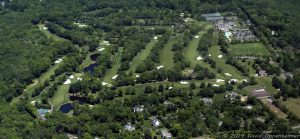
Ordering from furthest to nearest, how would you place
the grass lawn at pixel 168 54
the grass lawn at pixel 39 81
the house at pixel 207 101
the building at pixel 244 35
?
the building at pixel 244 35 < the grass lawn at pixel 168 54 < the grass lawn at pixel 39 81 < the house at pixel 207 101

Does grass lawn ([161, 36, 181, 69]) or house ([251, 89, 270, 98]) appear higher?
grass lawn ([161, 36, 181, 69])

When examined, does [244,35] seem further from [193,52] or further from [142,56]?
→ [142,56]

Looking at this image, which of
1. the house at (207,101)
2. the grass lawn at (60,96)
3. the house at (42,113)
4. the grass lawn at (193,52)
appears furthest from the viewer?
the grass lawn at (193,52)

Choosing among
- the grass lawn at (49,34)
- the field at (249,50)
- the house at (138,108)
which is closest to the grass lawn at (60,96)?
the house at (138,108)

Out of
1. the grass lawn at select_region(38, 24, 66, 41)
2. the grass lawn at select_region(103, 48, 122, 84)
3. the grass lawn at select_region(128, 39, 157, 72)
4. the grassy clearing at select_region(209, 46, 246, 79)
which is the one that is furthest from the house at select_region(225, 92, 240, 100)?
the grass lawn at select_region(38, 24, 66, 41)

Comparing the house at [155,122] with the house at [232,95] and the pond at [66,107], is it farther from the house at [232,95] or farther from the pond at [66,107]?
the pond at [66,107]

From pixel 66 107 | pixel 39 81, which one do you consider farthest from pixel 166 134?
pixel 39 81

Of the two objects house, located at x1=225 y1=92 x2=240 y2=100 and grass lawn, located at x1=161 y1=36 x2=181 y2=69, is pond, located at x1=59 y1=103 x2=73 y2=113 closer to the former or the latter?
grass lawn, located at x1=161 y1=36 x2=181 y2=69
